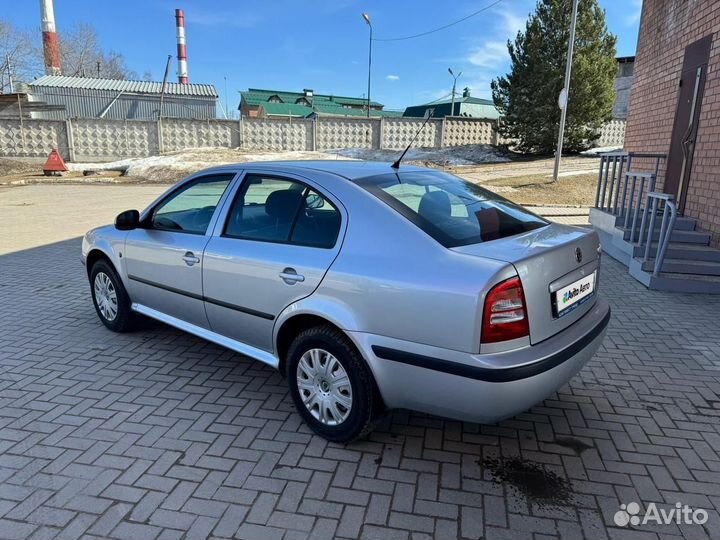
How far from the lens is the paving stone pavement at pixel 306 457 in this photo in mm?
2307

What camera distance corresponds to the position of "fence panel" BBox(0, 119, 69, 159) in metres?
24.8

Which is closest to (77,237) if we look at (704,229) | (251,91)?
(704,229)

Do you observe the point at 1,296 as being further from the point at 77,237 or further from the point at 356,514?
the point at 356,514

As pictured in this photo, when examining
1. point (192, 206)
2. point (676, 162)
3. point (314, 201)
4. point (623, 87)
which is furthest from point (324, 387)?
point (623, 87)

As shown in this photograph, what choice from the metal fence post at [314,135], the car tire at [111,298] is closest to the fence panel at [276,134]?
the metal fence post at [314,135]

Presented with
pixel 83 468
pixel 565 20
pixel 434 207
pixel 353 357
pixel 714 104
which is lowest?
pixel 83 468

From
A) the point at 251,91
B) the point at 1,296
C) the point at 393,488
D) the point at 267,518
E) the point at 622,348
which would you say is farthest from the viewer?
the point at 251,91

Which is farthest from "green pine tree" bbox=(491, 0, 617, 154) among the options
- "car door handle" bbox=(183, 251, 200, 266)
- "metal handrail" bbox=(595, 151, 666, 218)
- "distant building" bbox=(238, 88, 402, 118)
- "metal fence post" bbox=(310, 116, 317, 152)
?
"distant building" bbox=(238, 88, 402, 118)

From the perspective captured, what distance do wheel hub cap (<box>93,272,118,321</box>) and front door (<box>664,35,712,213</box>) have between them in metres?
7.54

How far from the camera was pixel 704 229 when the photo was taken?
6.76m

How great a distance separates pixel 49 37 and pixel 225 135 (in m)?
26.9

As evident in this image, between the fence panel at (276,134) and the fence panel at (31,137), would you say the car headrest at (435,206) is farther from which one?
the fence panel at (31,137)

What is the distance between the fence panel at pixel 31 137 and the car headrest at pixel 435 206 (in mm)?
27282

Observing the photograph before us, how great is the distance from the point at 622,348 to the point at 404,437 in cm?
236
